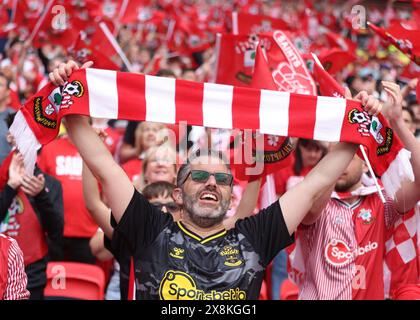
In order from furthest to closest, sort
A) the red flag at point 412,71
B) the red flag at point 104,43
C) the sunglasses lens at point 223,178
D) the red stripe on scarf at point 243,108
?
the red flag at point 104,43
the red flag at point 412,71
the red stripe on scarf at point 243,108
the sunglasses lens at point 223,178

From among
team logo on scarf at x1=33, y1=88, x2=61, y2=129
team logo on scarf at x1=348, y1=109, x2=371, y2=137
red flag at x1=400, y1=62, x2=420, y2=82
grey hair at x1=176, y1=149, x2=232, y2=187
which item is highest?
red flag at x1=400, y1=62, x2=420, y2=82

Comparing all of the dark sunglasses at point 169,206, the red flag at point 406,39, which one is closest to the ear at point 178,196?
the dark sunglasses at point 169,206

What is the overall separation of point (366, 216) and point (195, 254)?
1.26 meters

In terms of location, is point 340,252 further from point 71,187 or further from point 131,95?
point 71,187

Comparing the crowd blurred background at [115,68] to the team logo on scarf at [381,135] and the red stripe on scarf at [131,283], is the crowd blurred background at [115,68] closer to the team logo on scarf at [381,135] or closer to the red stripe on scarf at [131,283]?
the red stripe on scarf at [131,283]

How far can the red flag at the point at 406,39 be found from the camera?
14.7 ft

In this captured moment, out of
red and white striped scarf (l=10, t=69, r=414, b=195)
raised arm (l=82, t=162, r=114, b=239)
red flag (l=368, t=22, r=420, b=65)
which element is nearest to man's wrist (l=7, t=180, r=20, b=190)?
raised arm (l=82, t=162, r=114, b=239)

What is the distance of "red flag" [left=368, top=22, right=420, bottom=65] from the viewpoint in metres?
4.48

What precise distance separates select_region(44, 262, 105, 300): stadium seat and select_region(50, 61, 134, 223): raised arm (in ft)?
6.32

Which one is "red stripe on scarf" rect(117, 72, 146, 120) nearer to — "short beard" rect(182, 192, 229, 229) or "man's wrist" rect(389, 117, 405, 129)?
"short beard" rect(182, 192, 229, 229)

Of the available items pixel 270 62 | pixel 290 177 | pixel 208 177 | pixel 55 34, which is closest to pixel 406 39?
pixel 270 62

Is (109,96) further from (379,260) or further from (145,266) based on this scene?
(379,260)

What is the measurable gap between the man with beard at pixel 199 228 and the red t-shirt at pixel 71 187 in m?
2.52

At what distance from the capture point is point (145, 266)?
3.62 metres
